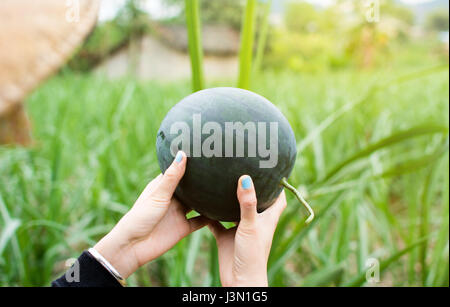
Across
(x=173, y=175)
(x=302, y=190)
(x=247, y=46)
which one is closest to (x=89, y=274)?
(x=173, y=175)

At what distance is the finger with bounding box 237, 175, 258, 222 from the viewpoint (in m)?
0.35

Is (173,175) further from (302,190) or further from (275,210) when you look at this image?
(302,190)

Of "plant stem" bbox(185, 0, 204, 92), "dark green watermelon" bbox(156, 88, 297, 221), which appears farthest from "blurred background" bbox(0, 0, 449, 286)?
"dark green watermelon" bbox(156, 88, 297, 221)

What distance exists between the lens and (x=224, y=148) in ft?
1.13

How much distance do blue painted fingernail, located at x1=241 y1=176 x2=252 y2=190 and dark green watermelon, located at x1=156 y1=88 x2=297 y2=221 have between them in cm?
1

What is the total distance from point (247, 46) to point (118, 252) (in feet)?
0.96

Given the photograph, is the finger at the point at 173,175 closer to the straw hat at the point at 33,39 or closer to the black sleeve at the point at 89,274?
the black sleeve at the point at 89,274

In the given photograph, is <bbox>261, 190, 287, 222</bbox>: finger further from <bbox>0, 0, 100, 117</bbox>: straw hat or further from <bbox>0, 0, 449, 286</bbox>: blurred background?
<bbox>0, 0, 100, 117</bbox>: straw hat

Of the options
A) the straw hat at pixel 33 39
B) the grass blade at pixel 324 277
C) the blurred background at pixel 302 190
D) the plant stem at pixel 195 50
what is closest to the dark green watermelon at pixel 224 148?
the plant stem at pixel 195 50

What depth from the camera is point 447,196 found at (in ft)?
2.88

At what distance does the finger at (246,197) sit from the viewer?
348 mm

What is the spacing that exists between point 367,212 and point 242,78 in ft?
2.65
